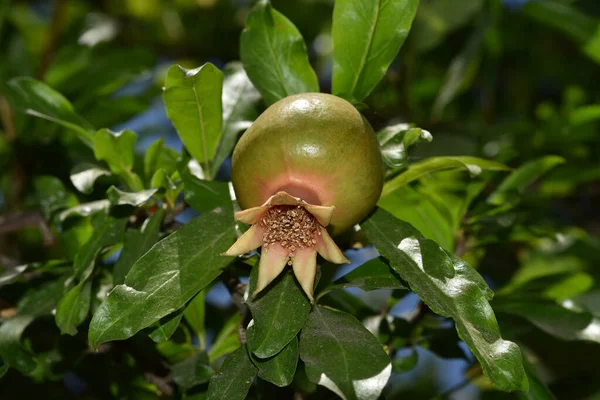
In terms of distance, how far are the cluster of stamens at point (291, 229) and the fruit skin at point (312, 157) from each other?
1.2 inches

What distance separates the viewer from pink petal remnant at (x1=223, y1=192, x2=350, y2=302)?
3.04ft

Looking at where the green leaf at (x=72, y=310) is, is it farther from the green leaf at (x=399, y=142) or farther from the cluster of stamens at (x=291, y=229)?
the green leaf at (x=399, y=142)

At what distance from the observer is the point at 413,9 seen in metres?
1.07

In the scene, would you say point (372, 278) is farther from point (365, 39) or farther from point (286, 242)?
point (365, 39)

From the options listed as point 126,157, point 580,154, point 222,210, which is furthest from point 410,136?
point 580,154

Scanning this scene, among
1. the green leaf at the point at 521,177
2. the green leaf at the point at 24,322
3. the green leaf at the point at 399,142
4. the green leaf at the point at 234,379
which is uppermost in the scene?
the green leaf at the point at 399,142

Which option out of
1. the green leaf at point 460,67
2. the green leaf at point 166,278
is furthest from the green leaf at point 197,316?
the green leaf at point 460,67

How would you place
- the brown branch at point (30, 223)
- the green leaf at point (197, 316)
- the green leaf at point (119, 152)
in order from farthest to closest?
the brown branch at point (30, 223), the green leaf at point (197, 316), the green leaf at point (119, 152)

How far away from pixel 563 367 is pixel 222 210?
4.83 feet

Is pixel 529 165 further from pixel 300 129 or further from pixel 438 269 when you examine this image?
pixel 300 129

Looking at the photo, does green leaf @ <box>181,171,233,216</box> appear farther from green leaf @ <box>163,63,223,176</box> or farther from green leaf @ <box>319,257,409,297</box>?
green leaf @ <box>319,257,409,297</box>

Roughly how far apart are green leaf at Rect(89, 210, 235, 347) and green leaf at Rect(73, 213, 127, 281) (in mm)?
146

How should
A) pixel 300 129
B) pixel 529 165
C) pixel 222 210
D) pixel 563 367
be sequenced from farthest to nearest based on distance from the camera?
pixel 563 367, pixel 529 165, pixel 222 210, pixel 300 129

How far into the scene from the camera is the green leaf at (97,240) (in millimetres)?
1089
